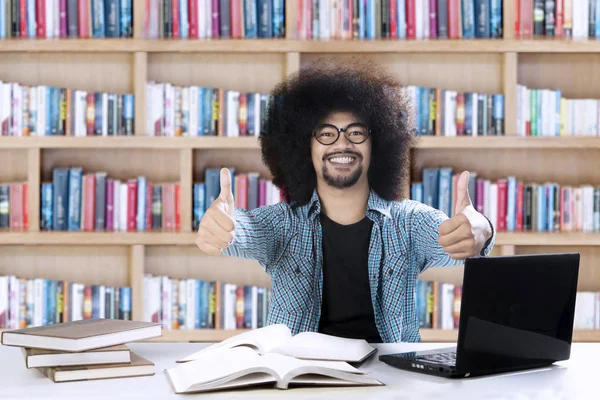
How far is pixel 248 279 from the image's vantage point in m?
3.31

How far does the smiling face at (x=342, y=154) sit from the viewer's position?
2152 millimetres

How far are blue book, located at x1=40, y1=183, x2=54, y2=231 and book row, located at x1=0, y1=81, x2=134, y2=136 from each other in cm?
22

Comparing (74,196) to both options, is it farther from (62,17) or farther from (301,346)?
(301,346)

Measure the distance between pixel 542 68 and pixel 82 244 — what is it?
6.56 ft

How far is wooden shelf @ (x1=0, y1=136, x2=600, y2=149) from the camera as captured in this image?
3.10 m

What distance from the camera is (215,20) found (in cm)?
312

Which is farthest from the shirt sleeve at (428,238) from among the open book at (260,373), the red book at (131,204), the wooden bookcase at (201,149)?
the red book at (131,204)

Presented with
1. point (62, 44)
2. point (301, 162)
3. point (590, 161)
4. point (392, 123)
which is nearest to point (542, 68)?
point (590, 161)

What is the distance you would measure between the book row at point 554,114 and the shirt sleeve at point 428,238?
3.80 ft

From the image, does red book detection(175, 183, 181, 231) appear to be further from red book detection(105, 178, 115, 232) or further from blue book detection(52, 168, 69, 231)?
blue book detection(52, 168, 69, 231)

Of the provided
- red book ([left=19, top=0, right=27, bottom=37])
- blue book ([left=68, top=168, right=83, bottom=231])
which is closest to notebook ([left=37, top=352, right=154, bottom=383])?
blue book ([left=68, top=168, right=83, bottom=231])

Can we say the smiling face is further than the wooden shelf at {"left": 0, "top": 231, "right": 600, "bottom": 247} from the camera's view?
No

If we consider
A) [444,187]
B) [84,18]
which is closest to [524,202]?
[444,187]

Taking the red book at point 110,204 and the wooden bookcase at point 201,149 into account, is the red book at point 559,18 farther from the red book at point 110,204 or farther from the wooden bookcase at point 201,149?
the red book at point 110,204
